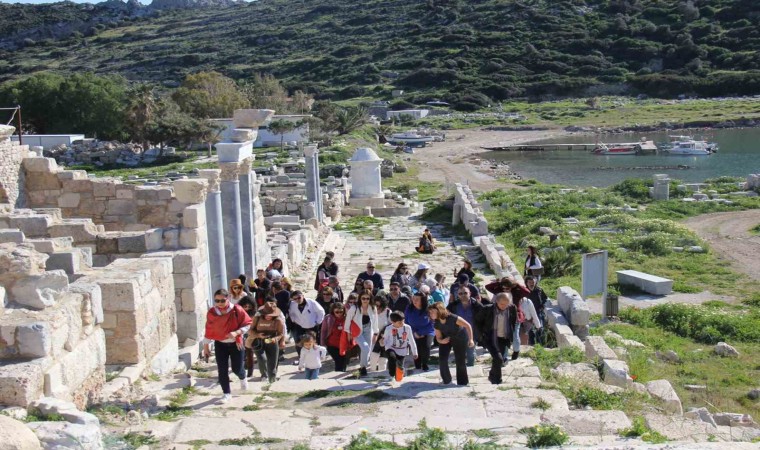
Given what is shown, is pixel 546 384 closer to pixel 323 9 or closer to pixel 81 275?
pixel 81 275

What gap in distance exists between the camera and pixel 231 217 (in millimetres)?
13047

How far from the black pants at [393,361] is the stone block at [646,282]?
9.43m

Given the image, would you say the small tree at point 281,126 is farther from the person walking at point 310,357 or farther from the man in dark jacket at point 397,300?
the person walking at point 310,357

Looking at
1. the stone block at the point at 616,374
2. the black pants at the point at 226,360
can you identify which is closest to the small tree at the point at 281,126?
the stone block at the point at 616,374

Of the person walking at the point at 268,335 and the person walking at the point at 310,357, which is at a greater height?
the person walking at the point at 268,335

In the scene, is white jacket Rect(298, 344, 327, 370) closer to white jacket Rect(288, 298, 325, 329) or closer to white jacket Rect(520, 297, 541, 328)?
white jacket Rect(288, 298, 325, 329)

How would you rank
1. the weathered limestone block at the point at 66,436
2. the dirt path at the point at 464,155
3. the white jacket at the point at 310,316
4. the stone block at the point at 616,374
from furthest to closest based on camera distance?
the dirt path at the point at 464,155, the white jacket at the point at 310,316, the stone block at the point at 616,374, the weathered limestone block at the point at 66,436

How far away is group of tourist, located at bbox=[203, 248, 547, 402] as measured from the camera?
881 cm

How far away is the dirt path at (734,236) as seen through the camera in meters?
20.9

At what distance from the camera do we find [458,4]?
13375cm

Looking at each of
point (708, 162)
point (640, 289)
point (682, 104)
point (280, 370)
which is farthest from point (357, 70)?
point (280, 370)

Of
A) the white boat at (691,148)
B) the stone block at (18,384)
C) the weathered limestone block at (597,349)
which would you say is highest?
the stone block at (18,384)

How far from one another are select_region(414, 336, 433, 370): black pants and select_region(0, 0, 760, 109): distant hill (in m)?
85.3

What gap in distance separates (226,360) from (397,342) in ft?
6.17
